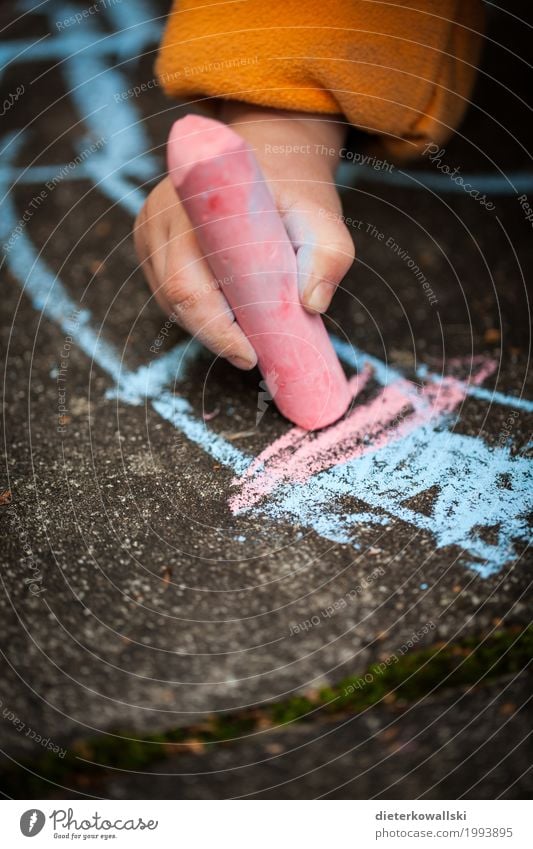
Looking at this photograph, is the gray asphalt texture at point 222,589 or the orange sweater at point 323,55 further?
the orange sweater at point 323,55

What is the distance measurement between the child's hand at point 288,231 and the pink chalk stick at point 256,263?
11mm

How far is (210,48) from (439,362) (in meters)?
0.29

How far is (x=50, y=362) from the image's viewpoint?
24.6 inches

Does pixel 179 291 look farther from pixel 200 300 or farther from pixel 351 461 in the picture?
pixel 351 461

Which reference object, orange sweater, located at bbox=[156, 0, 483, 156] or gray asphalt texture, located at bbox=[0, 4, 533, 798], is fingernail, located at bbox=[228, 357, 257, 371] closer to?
gray asphalt texture, located at bbox=[0, 4, 533, 798]

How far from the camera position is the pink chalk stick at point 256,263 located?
1.38ft

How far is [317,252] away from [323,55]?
156 millimetres

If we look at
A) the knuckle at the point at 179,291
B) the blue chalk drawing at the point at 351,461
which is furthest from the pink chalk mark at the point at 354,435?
the knuckle at the point at 179,291

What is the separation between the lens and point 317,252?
0.48 metres
